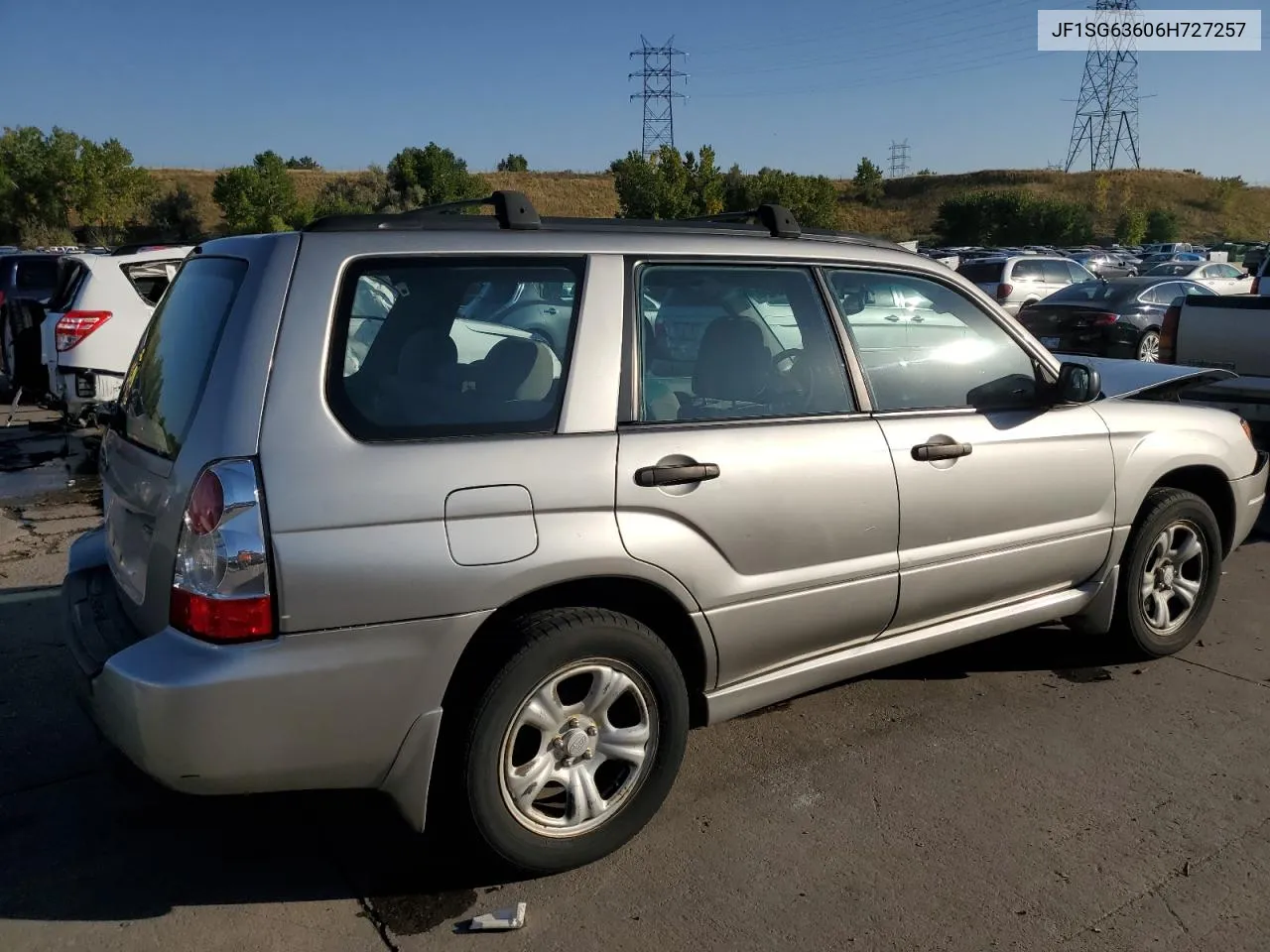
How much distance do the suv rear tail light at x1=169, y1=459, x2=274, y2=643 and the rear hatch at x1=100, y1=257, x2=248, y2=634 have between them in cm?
10

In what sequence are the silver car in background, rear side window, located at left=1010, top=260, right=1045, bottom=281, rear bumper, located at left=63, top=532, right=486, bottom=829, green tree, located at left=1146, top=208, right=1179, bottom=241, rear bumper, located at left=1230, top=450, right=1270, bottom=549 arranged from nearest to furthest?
rear bumper, located at left=63, top=532, right=486, bottom=829 < rear bumper, located at left=1230, top=450, right=1270, bottom=549 < the silver car in background < rear side window, located at left=1010, top=260, right=1045, bottom=281 < green tree, located at left=1146, top=208, right=1179, bottom=241

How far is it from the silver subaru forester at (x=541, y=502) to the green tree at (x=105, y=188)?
65.9 meters

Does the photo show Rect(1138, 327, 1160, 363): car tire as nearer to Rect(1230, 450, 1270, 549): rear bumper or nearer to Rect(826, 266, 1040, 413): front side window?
Rect(1230, 450, 1270, 549): rear bumper

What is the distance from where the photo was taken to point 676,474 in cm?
304

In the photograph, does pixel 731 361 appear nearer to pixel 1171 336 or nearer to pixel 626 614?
pixel 626 614

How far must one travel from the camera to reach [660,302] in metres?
3.27

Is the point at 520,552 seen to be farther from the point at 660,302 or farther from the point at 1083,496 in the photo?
the point at 1083,496

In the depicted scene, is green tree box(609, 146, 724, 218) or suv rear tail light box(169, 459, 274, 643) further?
green tree box(609, 146, 724, 218)

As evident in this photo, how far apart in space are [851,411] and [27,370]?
9461mm

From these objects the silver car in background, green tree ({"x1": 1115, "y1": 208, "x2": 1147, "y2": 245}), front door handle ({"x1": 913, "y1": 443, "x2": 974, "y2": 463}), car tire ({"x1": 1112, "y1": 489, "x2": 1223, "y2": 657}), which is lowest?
car tire ({"x1": 1112, "y1": 489, "x2": 1223, "y2": 657})

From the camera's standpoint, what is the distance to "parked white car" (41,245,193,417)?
375 inches

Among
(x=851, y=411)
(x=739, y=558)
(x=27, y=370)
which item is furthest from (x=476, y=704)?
(x=27, y=370)

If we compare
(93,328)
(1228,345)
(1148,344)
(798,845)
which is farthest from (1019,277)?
(798,845)

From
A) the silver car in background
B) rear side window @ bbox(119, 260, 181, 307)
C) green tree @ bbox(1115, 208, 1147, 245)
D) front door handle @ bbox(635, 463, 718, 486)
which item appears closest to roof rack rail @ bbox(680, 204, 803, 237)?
front door handle @ bbox(635, 463, 718, 486)
